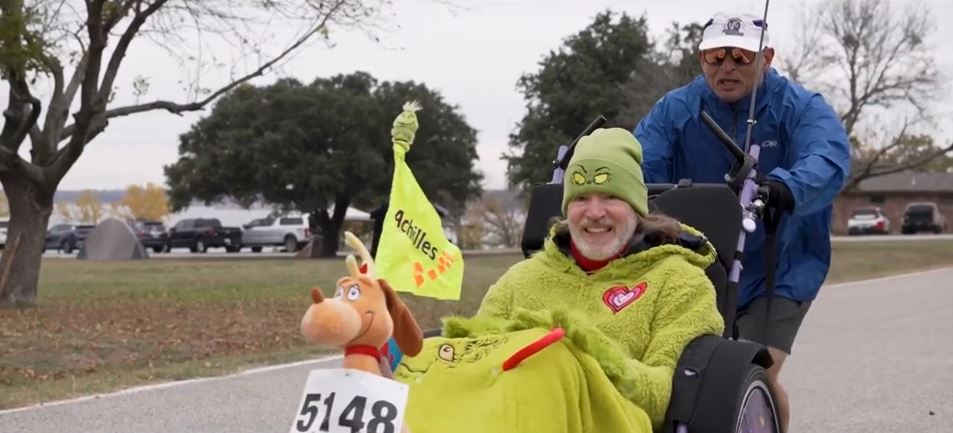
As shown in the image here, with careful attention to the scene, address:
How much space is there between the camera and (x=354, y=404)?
2936 millimetres

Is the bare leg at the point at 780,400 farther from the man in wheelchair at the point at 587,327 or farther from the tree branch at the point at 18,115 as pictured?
the tree branch at the point at 18,115

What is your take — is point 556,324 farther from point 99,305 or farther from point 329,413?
point 99,305

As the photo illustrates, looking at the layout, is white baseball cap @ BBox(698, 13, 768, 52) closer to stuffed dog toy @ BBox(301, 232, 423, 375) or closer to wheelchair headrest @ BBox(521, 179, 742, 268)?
wheelchair headrest @ BBox(521, 179, 742, 268)

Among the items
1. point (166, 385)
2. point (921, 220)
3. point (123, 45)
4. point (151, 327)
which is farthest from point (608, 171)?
point (921, 220)

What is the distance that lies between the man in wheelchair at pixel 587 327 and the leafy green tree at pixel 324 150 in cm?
3749

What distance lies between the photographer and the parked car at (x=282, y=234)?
50.7 metres

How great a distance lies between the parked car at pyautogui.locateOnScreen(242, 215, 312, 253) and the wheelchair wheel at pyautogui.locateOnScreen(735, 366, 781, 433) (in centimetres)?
4615

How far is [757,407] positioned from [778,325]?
0.86 metres

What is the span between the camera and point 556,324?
3596 millimetres

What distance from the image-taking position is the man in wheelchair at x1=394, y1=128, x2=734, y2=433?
136 inches

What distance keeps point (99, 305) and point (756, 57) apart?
13.5 m

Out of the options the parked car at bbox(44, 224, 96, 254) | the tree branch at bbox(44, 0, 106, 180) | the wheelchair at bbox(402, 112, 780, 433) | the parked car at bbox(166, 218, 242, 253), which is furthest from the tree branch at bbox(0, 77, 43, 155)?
the parked car at bbox(44, 224, 96, 254)

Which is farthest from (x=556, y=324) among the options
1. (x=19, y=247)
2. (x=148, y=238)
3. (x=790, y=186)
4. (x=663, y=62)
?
(x=148, y=238)

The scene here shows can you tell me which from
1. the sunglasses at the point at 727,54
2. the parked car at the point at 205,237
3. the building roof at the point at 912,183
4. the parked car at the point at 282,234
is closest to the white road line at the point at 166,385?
the sunglasses at the point at 727,54
